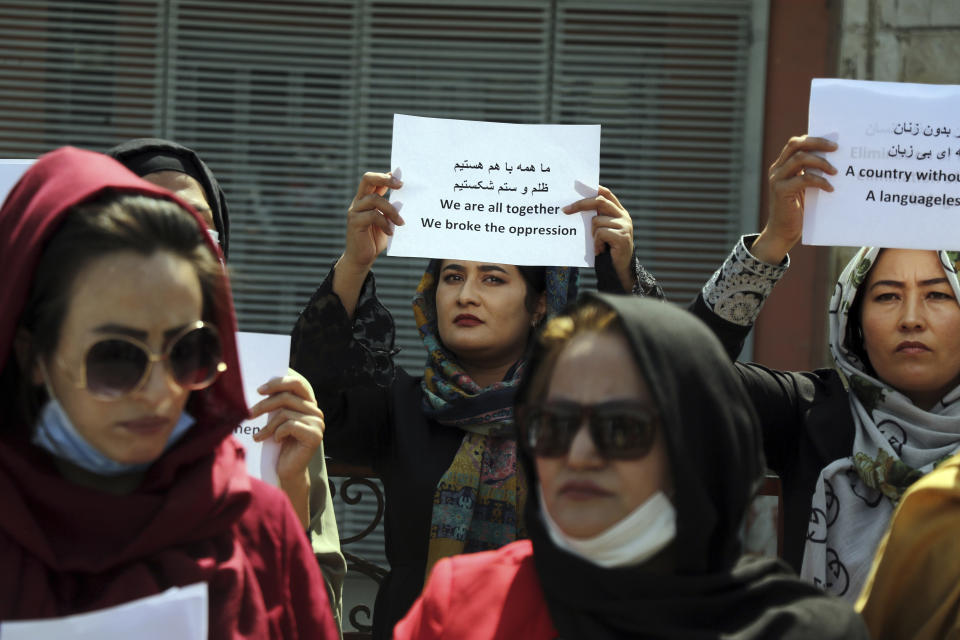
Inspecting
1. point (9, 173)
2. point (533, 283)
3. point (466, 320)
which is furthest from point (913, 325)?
point (9, 173)

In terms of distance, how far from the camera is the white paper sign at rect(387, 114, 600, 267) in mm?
3248

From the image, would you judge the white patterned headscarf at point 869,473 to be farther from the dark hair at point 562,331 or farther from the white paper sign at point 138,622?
the white paper sign at point 138,622

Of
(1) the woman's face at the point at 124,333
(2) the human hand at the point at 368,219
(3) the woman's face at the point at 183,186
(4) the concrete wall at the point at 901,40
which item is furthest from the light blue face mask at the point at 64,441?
(4) the concrete wall at the point at 901,40

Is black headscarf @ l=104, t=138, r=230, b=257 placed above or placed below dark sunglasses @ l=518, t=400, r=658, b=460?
above

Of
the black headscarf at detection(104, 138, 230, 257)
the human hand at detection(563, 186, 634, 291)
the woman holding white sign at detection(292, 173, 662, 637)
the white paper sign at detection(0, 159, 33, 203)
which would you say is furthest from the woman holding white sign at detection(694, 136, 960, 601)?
the white paper sign at detection(0, 159, 33, 203)

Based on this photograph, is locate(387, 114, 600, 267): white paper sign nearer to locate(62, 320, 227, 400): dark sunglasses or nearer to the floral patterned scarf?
the floral patterned scarf

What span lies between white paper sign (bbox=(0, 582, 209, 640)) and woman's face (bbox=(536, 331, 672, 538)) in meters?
0.59

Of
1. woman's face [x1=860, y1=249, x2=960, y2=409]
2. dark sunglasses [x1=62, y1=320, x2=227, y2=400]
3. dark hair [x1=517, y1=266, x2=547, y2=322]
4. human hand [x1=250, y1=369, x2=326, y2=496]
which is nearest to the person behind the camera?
dark sunglasses [x1=62, y1=320, x2=227, y2=400]

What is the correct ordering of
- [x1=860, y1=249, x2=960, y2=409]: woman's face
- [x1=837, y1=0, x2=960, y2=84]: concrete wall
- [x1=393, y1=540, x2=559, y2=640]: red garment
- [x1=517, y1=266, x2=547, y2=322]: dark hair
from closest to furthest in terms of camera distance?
1. [x1=393, y1=540, x2=559, y2=640]: red garment
2. [x1=860, y1=249, x2=960, y2=409]: woman's face
3. [x1=517, y1=266, x2=547, y2=322]: dark hair
4. [x1=837, y1=0, x2=960, y2=84]: concrete wall

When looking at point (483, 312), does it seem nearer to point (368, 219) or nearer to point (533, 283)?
point (533, 283)

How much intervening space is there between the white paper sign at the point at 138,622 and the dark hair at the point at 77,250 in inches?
13.4

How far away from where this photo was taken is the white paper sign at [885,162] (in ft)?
9.83

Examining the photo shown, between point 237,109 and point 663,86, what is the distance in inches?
90.8

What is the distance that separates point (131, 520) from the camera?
189 cm
